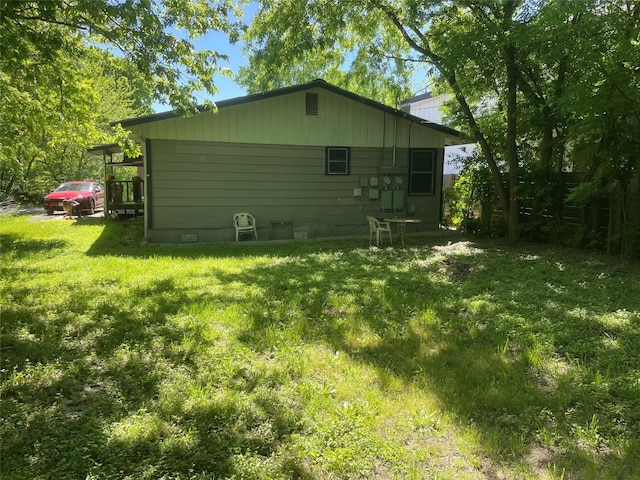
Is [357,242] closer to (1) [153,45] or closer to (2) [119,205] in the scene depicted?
(1) [153,45]

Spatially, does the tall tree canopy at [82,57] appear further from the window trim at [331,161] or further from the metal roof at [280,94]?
the window trim at [331,161]

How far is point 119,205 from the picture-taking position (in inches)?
512

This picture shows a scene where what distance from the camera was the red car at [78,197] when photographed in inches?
595

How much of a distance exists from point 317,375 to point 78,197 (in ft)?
49.6

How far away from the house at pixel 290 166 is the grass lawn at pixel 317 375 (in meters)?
3.49

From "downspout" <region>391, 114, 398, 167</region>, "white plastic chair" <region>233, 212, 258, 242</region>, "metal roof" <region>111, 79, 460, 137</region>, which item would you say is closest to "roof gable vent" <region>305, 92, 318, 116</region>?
"metal roof" <region>111, 79, 460, 137</region>

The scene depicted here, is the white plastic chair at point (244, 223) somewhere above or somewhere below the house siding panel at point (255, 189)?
below

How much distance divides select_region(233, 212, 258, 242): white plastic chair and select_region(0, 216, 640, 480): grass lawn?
3541 mm

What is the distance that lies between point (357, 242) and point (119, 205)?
25.4 ft

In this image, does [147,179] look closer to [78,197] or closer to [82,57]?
[82,57]

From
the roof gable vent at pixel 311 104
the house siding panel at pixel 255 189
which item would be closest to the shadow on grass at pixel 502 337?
the house siding panel at pixel 255 189

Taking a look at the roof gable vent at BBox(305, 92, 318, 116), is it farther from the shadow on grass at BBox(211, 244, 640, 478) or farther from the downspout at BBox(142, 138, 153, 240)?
the shadow on grass at BBox(211, 244, 640, 478)

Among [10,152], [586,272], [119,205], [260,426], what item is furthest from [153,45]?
[119,205]

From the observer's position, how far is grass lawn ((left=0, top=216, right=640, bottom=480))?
2.19 metres
